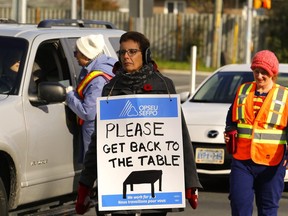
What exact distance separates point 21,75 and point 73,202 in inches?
57.4

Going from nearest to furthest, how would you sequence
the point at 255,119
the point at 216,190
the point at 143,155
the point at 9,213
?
the point at 143,155
the point at 255,119
the point at 9,213
the point at 216,190

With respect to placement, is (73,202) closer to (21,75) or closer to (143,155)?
(21,75)

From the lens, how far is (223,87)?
1448cm

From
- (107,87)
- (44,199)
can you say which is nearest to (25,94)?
(44,199)

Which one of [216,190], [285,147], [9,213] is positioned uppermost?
[285,147]

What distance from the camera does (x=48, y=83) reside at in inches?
343

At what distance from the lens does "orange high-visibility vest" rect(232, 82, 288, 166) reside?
791cm

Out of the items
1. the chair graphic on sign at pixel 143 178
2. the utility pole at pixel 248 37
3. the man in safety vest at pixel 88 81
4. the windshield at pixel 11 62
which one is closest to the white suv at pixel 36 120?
the windshield at pixel 11 62

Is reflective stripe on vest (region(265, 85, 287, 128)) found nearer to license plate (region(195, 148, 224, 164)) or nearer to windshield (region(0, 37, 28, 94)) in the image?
windshield (region(0, 37, 28, 94))

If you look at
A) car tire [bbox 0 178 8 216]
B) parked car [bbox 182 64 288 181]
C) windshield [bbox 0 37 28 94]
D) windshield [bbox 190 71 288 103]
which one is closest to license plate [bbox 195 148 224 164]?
parked car [bbox 182 64 288 181]

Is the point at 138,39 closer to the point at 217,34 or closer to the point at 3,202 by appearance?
the point at 3,202

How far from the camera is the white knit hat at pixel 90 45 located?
29.9 ft

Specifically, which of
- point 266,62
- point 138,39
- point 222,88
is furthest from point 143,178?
point 222,88

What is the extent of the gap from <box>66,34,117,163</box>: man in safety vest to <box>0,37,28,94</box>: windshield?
0.49m
